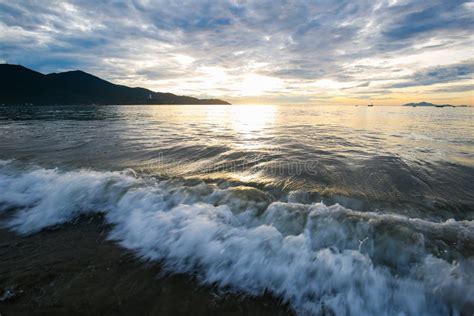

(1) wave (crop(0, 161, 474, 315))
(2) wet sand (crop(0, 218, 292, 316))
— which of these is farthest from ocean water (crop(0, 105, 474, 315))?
(2) wet sand (crop(0, 218, 292, 316))

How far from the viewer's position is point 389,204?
6.23 metres

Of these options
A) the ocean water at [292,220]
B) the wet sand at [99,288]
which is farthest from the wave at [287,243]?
the wet sand at [99,288]

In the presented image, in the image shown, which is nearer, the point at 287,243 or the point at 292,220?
the point at 287,243

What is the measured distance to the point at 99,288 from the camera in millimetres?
3752

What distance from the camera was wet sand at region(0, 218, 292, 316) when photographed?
3.46m

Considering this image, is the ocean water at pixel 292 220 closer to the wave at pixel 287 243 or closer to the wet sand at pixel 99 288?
the wave at pixel 287 243

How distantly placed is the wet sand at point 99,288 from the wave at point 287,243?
0.27 metres

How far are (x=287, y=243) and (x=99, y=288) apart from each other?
3.27m

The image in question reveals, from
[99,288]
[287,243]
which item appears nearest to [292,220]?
[287,243]

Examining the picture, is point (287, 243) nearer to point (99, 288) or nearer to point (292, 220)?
point (292, 220)

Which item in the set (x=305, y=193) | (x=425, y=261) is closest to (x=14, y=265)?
→ (x=305, y=193)

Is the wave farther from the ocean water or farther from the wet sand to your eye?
the wet sand

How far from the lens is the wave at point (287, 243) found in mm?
3699

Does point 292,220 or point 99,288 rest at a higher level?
point 292,220
